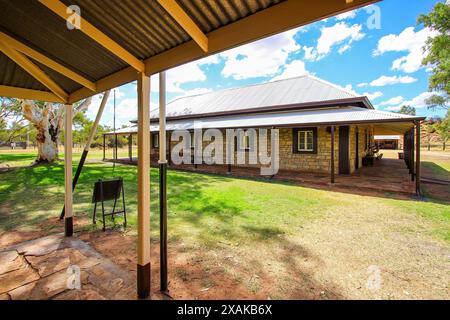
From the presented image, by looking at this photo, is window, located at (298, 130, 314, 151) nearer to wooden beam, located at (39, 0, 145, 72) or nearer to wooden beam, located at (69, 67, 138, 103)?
wooden beam, located at (69, 67, 138, 103)

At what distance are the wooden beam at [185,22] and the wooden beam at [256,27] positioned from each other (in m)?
0.06

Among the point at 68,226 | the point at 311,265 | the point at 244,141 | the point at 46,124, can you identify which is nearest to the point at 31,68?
the point at 68,226

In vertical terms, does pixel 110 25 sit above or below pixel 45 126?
below

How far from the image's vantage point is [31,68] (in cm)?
319

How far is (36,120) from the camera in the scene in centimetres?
1487

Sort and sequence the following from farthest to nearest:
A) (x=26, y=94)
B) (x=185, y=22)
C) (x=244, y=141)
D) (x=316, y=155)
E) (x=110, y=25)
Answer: (x=244, y=141), (x=316, y=155), (x=26, y=94), (x=110, y=25), (x=185, y=22)

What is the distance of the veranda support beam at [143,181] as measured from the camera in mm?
2486

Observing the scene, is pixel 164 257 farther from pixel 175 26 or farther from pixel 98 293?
pixel 175 26

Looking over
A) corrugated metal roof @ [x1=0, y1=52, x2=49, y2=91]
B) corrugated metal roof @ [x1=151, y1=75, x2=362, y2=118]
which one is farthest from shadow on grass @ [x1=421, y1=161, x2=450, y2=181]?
corrugated metal roof @ [x1=0, y1=52, x2=49, y2=91]

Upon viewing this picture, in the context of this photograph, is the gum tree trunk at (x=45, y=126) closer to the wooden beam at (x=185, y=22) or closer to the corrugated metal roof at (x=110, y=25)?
the corrugated metal roof at (x=110, y=25)

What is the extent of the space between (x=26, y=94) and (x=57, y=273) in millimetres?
3126

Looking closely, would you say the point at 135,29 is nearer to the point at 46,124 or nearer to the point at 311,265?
the point at 311,265

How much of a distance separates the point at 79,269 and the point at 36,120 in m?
16.3

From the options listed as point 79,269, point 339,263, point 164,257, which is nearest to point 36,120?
point 79,269
